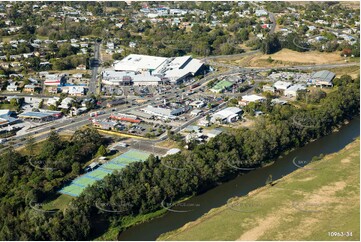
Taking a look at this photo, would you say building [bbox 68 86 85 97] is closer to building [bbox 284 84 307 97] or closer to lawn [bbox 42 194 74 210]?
lawn [bbox 42 194 74 210]

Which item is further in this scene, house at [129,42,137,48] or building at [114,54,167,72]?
house at [129,42,137,48]

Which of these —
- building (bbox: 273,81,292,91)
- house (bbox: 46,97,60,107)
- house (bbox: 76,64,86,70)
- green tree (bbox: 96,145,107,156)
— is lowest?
green tree (bbox: 96,145,107,156)

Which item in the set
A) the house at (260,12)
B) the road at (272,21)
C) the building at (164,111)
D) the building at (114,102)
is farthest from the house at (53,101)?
the house at (260,12)

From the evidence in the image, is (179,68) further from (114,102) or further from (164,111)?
(164,111)

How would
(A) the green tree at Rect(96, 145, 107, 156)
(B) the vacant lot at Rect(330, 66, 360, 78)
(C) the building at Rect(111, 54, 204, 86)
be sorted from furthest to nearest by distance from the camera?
(B) the vacant lot at Rect(330, 66, 360, 78) → (C) the building at Rect(111, 54, 204, 86) → (A) the green tree at Rect(96, 145, 107, 156)

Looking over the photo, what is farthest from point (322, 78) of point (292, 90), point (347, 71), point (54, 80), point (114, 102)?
point (54, 80)

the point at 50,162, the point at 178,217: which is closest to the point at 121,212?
the point at 178,217

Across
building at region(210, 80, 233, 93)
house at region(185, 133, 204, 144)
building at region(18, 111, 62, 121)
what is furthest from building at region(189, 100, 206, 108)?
building at region(18, 111, 62, 121)
